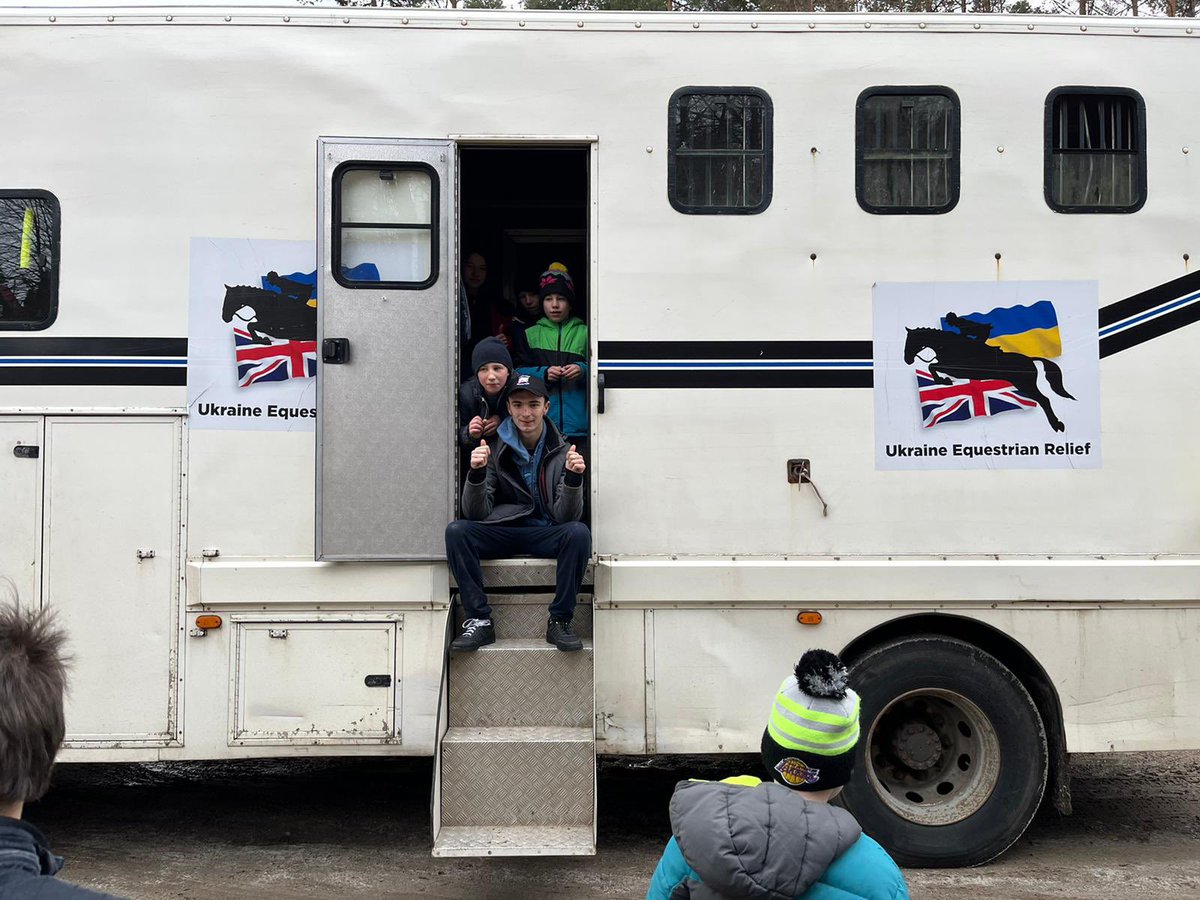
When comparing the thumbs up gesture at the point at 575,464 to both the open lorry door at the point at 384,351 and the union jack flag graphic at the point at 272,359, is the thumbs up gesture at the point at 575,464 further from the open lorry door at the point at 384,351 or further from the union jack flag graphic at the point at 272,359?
the union jack flag graphic at the point at 272,359

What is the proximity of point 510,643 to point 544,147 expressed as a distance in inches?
88.4

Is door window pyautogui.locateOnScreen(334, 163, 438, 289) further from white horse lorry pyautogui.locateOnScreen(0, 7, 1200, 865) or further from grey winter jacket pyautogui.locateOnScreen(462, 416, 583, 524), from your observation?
grey winter jacket pyautogui.locateOnScreen(462, 416, 583, 524)

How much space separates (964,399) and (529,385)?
196 cm

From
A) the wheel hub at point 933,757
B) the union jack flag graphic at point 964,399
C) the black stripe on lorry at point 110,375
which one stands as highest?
the black stripe on lorry at point 110,375

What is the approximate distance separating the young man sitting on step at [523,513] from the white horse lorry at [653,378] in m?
0.13

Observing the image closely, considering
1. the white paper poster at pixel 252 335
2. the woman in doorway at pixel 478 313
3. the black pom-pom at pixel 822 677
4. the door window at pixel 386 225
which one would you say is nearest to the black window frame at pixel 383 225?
the door window at pixel 386 225

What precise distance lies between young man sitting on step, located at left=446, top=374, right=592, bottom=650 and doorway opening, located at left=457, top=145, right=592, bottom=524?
0.79 metres

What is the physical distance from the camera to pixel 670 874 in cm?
218

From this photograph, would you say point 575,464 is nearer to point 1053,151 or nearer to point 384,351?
point 384,351

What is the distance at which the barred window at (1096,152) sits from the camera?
505cm

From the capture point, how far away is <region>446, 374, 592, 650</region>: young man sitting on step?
4844 mm

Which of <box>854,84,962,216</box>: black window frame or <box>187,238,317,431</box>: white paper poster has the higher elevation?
<box>854,84,962,216</box>: black window frame

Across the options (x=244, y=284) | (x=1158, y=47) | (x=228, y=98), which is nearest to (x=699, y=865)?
(x=244, y=284)

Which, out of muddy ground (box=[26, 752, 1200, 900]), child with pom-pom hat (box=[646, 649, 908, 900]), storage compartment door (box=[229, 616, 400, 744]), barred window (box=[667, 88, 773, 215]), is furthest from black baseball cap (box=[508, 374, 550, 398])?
child with pom-pom hat (box=[646, 649, 908, 900])
